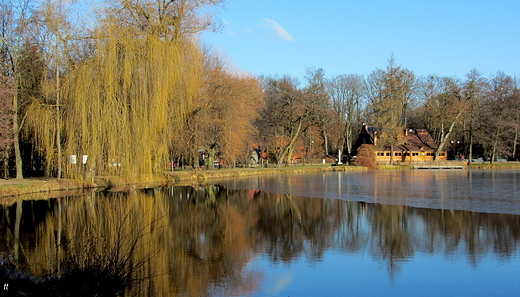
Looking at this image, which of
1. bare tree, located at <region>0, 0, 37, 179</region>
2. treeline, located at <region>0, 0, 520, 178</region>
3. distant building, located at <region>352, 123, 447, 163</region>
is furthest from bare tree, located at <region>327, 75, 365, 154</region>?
bare tree, located at <region>0, 0, 37, 179</region>

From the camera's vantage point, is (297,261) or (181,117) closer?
(297,261)

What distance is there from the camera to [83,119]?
1748 centimetres

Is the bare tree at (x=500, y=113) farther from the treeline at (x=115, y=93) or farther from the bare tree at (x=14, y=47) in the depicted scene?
the bare tree at (x=14, y=47)

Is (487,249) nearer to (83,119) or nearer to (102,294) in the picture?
(102,294)

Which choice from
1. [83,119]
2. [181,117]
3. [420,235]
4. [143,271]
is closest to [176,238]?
[143,271]

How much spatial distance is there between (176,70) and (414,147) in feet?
145

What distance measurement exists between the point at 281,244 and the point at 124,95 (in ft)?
31.8

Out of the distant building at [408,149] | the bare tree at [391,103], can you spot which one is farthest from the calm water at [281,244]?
the distant building at [408,149]

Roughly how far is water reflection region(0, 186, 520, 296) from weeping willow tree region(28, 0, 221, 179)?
6.44 ft

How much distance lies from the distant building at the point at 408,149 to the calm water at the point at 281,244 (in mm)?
36784

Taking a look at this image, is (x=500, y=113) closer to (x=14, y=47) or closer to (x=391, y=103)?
→ (x=391, y=103)

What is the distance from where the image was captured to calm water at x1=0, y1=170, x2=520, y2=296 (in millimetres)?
7551

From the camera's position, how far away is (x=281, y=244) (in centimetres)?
1073

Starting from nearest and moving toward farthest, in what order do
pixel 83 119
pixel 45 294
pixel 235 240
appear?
pixel 45 294 < pixel 235 240 < pixel 83 119
